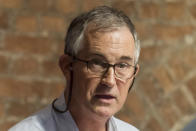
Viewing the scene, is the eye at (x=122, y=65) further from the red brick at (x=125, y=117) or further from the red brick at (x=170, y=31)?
the red brick at (x=170, y=31)

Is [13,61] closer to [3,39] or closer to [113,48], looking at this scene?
[3,39]

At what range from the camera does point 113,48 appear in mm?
2611

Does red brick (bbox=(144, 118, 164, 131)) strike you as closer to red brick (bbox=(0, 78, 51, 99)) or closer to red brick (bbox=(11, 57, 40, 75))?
red brick (bbox=(0, 78, 51, 99))

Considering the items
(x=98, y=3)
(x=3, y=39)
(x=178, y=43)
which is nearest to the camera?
(x=3, y=39)

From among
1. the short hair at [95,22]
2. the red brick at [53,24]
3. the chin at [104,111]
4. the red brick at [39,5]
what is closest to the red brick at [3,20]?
the red brick at [39,5]

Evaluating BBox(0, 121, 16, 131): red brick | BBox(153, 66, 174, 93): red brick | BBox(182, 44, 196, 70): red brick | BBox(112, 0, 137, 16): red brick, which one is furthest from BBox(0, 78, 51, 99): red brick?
BBox(182, 44, 196, 70): red brick

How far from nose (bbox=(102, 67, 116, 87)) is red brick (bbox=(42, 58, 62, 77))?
2.93 metres

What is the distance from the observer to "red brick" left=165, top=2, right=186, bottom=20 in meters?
6.04

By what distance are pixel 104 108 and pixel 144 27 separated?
3.39 m

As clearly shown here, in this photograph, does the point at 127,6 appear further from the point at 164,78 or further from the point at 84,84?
the point at 84,84

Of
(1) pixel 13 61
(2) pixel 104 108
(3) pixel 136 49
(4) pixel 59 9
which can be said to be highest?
(3) pixel 136 49

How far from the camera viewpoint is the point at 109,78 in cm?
263

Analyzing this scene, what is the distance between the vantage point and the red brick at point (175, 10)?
6.04 m

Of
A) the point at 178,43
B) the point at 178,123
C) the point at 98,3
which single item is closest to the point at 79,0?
the point at 98,3
